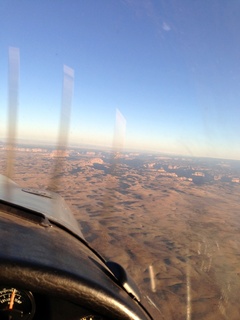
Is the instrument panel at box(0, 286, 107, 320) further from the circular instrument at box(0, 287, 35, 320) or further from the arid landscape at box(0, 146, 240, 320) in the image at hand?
the arid landscape at box(0, 146, 240, 320)

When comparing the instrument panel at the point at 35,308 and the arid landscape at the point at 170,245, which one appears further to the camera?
the arid landscape at the point at 170,245

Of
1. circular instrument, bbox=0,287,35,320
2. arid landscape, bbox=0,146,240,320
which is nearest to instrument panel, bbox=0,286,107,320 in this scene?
circular instrument, bbox=0,287,35,320

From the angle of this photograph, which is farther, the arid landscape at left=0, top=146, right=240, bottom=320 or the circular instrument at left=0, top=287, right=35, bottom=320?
the arid landscape at left=0, top=146, right=240, bottom=320

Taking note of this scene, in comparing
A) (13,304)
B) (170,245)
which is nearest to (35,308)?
(13,304)

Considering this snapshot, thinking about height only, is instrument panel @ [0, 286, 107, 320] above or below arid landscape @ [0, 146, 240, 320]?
above

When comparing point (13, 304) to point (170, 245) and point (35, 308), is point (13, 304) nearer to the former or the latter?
point (35, 308)

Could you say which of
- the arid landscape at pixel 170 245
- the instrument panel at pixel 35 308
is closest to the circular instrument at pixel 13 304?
the instrument panel at pixel 35 308

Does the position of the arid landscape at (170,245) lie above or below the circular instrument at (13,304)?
below

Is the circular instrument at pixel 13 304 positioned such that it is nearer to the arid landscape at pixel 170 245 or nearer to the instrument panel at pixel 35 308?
the instrument panel at pixel 35 308
